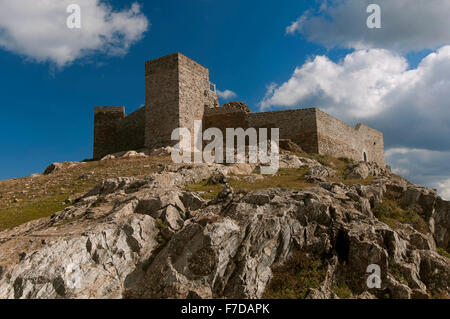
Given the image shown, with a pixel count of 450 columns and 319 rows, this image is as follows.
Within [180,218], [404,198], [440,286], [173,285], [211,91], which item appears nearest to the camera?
[173,285]

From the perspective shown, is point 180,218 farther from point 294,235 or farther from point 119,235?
point 294,235

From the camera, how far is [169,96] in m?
22.8

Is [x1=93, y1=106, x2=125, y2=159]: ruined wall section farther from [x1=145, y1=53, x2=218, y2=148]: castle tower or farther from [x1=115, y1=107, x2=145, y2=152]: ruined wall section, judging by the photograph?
[x1=145, y1=53, x2=218, y2=148]: castle tower

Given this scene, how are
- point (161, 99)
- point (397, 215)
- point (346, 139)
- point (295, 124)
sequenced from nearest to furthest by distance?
point (397, 215), point (161, 99), point (295, 124), point (346, 139)

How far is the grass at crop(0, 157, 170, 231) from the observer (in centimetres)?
1228

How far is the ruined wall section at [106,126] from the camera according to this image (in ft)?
99.3

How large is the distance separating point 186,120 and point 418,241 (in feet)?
54.9

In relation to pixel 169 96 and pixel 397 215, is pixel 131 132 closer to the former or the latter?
pixel 169 96

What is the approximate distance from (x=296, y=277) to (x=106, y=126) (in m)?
27.2

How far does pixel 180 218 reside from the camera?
341 inches

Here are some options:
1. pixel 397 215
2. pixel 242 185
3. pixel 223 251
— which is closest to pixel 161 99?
pixel 242 185

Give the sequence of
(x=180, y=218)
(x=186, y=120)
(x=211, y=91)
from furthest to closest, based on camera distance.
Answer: (x=211, y=91) → (x=186, y=120) → (x=180, y=218)

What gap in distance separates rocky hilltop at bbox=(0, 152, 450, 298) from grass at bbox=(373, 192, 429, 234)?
0.94 ft
